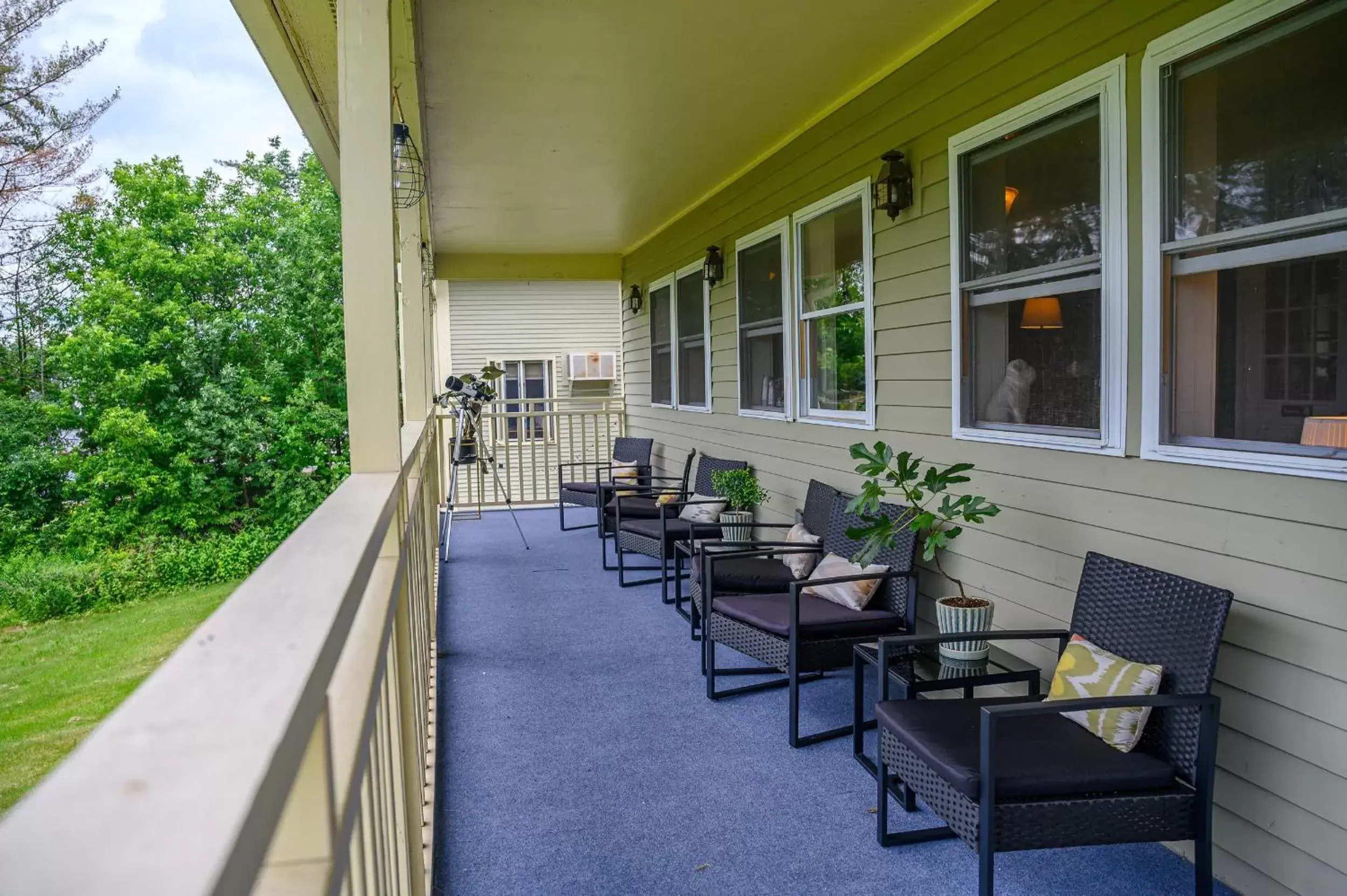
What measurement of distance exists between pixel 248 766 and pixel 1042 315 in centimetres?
315

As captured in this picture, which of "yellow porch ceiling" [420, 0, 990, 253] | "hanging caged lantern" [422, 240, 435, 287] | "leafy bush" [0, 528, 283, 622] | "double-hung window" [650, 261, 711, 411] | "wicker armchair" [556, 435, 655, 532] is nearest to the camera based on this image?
"yellow porch ceiling" [420, 0, 990, 253]

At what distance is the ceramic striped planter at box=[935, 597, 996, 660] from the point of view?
2.93 m

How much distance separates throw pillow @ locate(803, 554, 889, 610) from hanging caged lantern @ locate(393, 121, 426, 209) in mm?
2240

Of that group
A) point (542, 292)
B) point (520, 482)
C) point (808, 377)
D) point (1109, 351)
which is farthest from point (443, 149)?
point (542, 292)

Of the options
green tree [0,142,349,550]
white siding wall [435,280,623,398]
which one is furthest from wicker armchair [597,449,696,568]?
green tree [0,142,349,550]

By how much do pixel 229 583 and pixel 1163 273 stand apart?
1536cm

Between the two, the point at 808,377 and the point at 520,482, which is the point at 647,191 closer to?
the point at 808,377

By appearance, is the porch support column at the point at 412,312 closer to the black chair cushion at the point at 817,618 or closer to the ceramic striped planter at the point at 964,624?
the black chair cushion at the point at 817,618

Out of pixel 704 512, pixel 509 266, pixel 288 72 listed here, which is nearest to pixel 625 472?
pixel 704 512

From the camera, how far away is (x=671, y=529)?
5.77m

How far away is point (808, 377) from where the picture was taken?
5082 millimetres

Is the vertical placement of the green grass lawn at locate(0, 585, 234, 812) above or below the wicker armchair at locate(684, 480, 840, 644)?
below

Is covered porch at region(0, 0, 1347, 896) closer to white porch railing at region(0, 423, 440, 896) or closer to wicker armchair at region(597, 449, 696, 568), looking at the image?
white porch railing at region(0, 423, 440, 896)

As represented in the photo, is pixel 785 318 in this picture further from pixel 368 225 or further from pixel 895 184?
pixel 368 225
